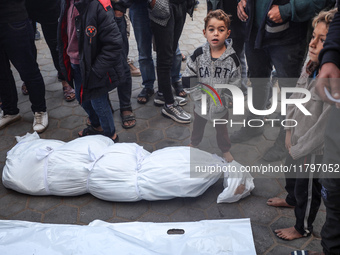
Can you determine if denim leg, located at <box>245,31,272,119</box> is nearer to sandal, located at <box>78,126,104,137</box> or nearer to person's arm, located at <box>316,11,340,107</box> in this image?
person's arm, located at <box>316,11,340,107</box>

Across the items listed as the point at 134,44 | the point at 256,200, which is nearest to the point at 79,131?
the point at 256,200

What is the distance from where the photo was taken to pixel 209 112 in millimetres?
3029

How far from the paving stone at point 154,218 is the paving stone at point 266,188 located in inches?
32.3

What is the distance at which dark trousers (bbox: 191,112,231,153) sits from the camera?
318cm

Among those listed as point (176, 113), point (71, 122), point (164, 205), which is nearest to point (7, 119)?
point (71, 122)

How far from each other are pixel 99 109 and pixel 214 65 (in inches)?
48.1

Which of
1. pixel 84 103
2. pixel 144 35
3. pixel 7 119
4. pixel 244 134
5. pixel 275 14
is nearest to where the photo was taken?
pixel 275 14

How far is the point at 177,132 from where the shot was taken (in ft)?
12.6

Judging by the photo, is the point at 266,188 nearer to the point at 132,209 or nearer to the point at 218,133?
the point at 218,133

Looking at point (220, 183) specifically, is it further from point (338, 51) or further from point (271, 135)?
point (338, 51)

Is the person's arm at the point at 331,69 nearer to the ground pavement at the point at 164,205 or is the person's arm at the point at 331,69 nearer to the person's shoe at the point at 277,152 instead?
the ground pavement at the point at 164,205

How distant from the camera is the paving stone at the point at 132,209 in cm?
281

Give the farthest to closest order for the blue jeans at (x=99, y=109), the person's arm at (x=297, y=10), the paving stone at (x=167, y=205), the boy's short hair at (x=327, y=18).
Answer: the blue jeans at (x=99, y=109) < the paving stone at (x=167, y=205) < the person's arm at (x=297, y=10) < the boy's short hair at (x=327, y=18)

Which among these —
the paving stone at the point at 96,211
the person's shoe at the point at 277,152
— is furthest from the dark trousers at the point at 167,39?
the paving stone at the point at 96,211
